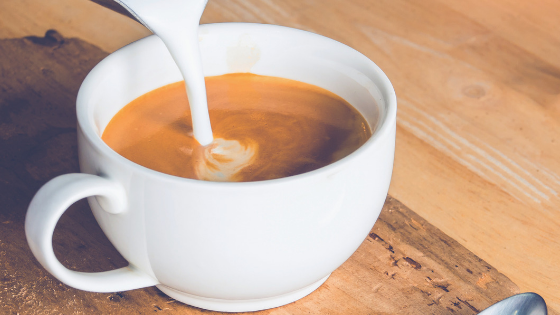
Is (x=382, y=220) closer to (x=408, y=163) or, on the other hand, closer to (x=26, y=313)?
(x=408, y=163)

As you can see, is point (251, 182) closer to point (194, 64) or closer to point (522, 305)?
point (194, 64)

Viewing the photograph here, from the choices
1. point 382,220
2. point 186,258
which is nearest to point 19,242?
point 186,258

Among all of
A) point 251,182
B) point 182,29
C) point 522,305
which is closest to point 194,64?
point 182,29

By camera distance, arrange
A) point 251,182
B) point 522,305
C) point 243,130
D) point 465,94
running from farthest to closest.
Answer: point 465,94 < point 243,130 < point 522,305 < point 251,182

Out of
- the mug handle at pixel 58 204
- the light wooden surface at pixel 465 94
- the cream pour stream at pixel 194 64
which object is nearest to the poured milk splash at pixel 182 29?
the cream pour stream at pixel 194 64

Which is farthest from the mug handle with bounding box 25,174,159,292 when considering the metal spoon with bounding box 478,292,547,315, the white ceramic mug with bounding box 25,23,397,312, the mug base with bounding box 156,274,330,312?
the metal spoon with bounding box 478,292,547,315

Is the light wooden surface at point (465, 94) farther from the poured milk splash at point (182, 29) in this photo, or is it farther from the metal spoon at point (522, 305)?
the poured milk splash at point (182, 29)

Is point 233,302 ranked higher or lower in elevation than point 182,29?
lower

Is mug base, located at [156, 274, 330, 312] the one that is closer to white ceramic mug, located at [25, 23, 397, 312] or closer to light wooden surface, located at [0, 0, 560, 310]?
white ceramic mug, located at [25, 23, 397, 312]
